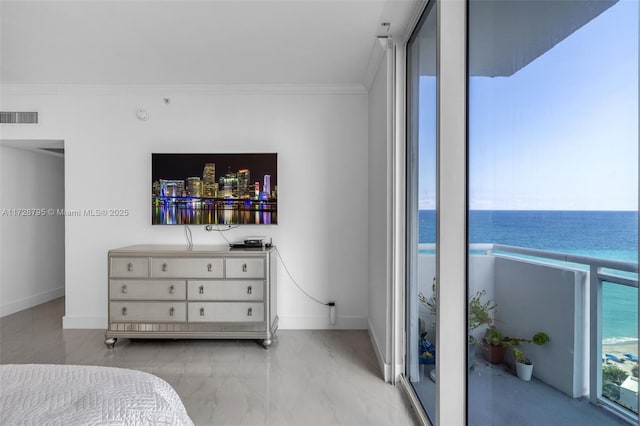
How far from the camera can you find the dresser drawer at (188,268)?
3152 mm

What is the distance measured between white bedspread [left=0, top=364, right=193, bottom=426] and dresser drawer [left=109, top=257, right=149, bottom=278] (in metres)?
1.92

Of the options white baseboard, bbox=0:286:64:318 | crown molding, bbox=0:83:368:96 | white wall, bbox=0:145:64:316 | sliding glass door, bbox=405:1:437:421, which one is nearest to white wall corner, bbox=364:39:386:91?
crown molding, bbox=0:83:368:96

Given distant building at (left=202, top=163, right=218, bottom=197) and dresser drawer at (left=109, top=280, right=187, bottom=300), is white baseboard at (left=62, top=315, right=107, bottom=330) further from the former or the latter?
distant building at (left=202, top=163, right=218, bottom=197)

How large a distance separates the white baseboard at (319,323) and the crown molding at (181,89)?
238cm

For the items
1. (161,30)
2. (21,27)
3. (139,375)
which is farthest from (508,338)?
(21,27)

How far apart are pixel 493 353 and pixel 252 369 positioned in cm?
197

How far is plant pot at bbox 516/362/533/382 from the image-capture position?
1.14 metres

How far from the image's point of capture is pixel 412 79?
232 centimetres

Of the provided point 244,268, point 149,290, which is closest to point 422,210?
point 244,268

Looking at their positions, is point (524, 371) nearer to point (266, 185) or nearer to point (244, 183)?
point (266, 185)

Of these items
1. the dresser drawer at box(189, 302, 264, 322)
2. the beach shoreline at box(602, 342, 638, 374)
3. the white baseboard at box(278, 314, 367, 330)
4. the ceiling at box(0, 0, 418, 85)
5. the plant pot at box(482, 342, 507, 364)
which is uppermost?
the ceiling at box(0, 0, 418, 85)

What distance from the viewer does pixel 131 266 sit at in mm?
3148

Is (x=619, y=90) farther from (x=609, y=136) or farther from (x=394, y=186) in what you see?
(x=394, y=186)

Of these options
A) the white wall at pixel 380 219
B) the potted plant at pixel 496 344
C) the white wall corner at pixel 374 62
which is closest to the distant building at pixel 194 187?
the white wall at pixel 380 219
